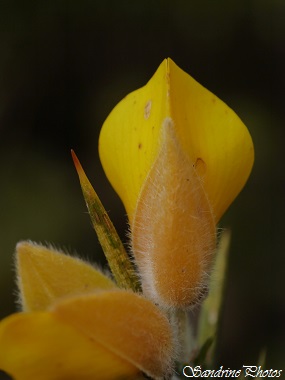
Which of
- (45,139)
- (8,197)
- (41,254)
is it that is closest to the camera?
(41,254)

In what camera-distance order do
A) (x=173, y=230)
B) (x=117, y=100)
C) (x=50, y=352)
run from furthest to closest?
1. (x=117, y=100)
2. (x=173, y=230)
3. (x=50, y=352)

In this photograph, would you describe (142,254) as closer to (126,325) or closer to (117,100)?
(126,325)

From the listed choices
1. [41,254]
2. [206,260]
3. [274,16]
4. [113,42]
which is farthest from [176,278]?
[113,42]

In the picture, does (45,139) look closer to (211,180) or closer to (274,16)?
(274,16)

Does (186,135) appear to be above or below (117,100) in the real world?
below

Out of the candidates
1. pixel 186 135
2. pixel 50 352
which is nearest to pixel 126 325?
pixel 50 352

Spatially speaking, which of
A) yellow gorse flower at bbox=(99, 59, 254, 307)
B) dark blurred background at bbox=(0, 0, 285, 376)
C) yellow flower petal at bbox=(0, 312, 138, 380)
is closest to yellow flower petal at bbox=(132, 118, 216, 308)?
yellow gorse flower at bbox=(99, 59, 254, 307)

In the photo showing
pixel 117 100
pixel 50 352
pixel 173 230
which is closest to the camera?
pixel 50 352
